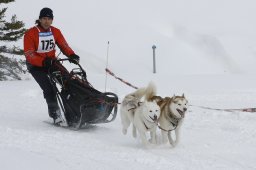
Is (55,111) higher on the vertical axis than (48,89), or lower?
lower

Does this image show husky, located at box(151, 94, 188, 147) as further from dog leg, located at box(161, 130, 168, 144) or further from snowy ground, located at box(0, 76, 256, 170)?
snowy ground, located at box(0, 76, 256, 170)

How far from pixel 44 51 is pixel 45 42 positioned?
14 centimetres

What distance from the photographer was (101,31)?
2027cm

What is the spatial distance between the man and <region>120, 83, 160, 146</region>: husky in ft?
4.19

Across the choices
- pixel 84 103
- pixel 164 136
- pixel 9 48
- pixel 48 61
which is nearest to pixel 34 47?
pixel 48 61

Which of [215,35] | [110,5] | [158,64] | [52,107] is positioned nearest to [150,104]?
[52,107]

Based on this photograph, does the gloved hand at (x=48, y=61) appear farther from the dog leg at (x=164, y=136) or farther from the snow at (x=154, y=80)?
the dog leg at (x=164, y=136)

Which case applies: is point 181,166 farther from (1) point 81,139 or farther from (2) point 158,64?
(2) point 158,64

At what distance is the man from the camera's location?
6855mm

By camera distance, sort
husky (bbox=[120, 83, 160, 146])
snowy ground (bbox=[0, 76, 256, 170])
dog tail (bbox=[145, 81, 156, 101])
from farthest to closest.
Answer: dog tail (bbox=[145, 81, 156, 101]), husky (bbox=[120, 83, 160, 146]), snowy ground (bbox=[0, 76, 256, 170])

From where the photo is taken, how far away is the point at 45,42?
6992 millimetres

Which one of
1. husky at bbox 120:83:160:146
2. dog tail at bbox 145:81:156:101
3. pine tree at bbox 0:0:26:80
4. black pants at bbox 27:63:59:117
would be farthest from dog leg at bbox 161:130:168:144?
pine tree at bbox 0:0:26:80

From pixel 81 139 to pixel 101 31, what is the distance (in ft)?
47.4

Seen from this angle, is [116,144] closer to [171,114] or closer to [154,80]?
[171,114]
